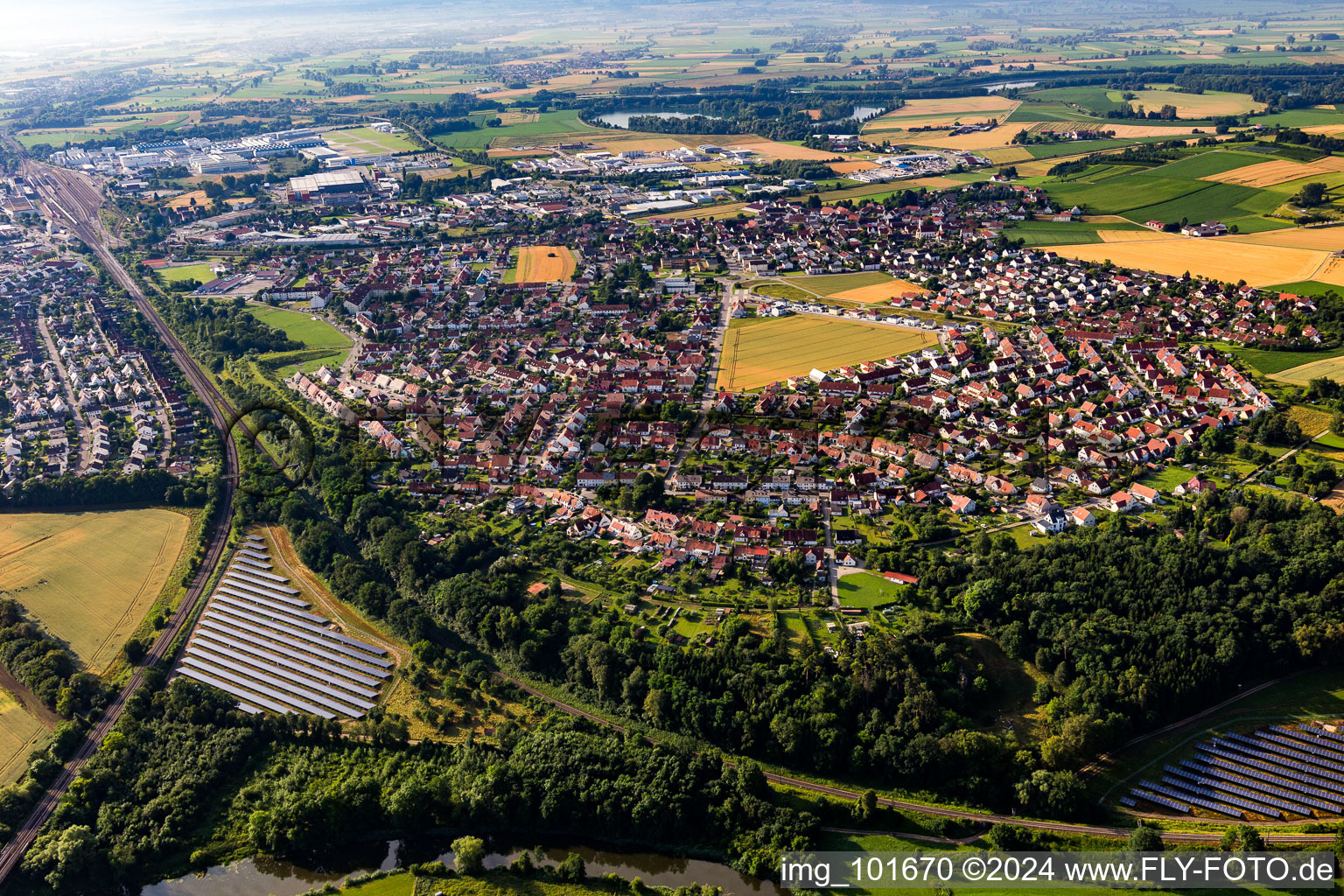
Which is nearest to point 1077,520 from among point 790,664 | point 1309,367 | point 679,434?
point 790,664

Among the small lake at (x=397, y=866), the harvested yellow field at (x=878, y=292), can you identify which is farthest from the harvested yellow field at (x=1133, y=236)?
the small lake at (x=397, y=866)

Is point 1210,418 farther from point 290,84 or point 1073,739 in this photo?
point 290,84

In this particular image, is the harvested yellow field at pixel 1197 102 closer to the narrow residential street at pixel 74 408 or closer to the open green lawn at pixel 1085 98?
the open green lawn at pixel 1085 98

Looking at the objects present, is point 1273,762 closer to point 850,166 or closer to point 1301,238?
point 1301,238

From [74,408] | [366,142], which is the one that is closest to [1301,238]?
[74,408]

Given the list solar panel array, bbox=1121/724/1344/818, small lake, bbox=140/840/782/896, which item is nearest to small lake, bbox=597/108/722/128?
solar panel array, bbox=1121/724/1344/818
